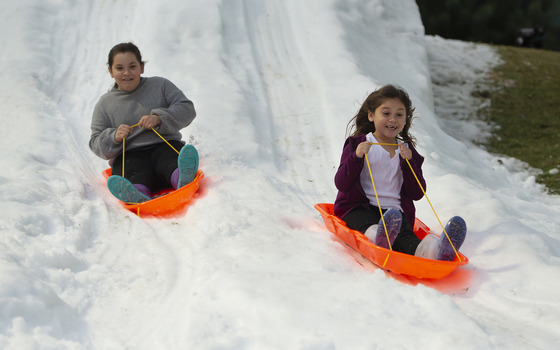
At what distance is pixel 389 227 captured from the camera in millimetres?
2555

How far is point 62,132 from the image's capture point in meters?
4.05

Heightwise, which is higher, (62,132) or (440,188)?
(440,188)

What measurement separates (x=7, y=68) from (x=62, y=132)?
4.38 ft

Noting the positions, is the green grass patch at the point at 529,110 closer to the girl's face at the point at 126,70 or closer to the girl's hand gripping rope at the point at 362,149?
the girl's hand gripping rope at the point at 362,149

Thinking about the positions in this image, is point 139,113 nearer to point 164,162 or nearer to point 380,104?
point 164,162

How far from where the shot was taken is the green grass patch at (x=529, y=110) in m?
5.50

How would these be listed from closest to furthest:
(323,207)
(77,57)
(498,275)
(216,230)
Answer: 1. (498,275)
2. (216,230)
3. (323,207)
4. (77,57)

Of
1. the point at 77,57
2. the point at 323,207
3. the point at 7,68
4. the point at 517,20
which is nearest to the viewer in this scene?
the point at 323,207

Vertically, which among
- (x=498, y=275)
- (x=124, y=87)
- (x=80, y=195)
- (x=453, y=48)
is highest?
(x=453, y=48)

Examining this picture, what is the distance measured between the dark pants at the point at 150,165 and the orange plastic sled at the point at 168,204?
0.24 m

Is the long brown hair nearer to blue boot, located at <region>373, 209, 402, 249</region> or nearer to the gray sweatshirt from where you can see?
blue boot, located at <region>373, 209, 402, 249</region>

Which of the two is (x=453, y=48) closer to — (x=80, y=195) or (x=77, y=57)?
(x=77, y=57)

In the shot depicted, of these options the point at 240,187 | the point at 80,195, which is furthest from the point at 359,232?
the point at 80,195

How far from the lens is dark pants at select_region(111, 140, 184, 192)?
3.36 meters
